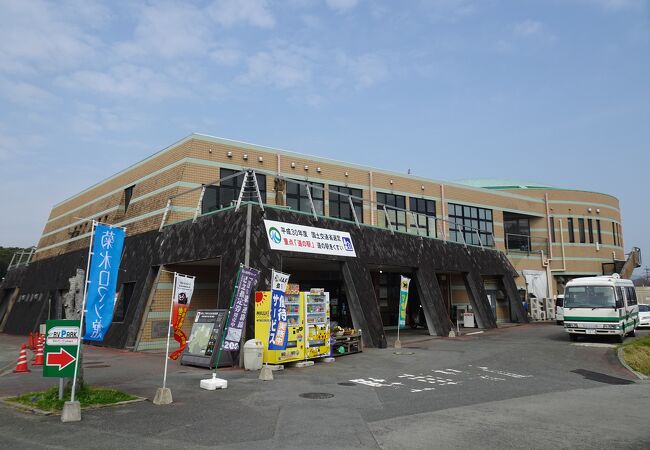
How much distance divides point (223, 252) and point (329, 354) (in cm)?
488

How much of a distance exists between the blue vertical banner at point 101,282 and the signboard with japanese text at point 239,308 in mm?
3822

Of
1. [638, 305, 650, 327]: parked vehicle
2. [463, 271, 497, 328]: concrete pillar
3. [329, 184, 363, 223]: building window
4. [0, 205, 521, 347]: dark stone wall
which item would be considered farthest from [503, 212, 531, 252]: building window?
[329, 184, 363, 223]: building window

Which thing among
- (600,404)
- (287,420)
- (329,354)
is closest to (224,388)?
(287,420)

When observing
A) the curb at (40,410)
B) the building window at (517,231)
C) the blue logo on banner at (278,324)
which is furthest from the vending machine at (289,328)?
the building window at (517,231)

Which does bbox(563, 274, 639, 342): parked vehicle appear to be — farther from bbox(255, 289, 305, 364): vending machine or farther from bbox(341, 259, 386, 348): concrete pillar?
bbox(255, 289, 305, 364): vending machine

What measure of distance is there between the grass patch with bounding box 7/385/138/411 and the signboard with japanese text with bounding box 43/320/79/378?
2.42 feet

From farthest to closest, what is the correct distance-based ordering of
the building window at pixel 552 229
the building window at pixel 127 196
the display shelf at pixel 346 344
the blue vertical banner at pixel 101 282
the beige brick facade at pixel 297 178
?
1. the building window at pixel 552 229
2. the building window at pixel 127 196
3. the beige brick facade at pixel 297 178
4. the display shelf at pixel 346 344
5. the blue vertical banner at pixel 101 282

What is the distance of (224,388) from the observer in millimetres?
11023

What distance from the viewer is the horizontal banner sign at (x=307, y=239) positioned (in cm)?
1627

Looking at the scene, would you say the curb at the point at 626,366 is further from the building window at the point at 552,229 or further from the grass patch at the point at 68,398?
the building window at the point at 552,229

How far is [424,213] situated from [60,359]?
2465 centimetres

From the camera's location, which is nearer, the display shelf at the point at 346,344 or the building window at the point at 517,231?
the display shelf at the point at 346,344

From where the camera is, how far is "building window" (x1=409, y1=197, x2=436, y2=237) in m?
29.2

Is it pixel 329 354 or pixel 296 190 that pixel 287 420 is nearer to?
pixel 329 354
